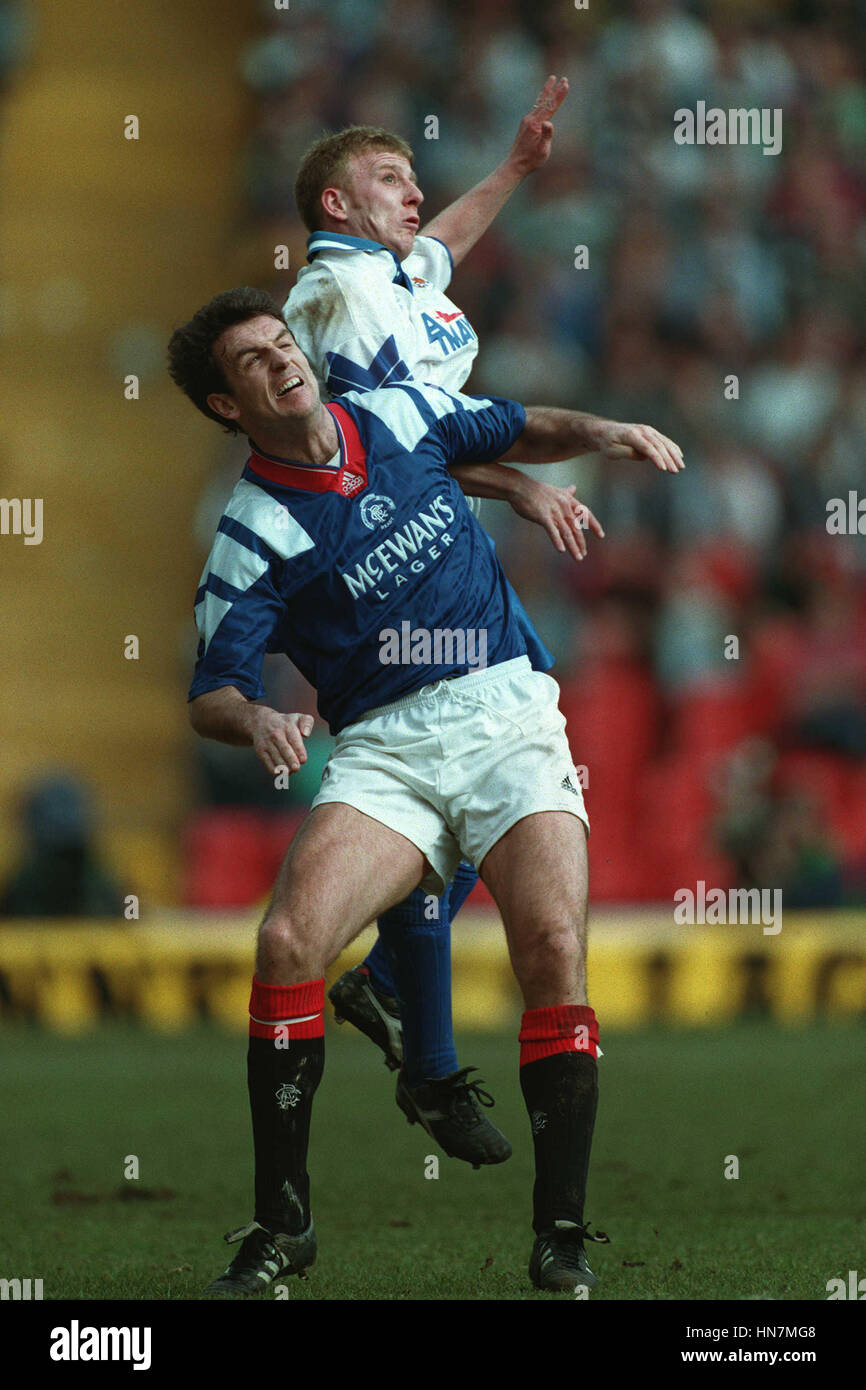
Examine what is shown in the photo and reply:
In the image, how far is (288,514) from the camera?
4.68 m

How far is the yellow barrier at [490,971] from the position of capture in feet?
33.1

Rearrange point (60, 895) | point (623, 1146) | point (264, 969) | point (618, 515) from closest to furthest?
point (264, 969) → point (623, 1146) → point (60, 895) → point (618, 515)

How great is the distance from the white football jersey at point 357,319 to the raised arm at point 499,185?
508mm

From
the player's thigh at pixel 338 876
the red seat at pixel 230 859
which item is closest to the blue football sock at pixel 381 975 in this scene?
the player's thigh at pixel 338 876

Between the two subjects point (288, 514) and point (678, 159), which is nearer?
point (288, 514)

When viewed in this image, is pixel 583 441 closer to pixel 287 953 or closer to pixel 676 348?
pixel 287 953

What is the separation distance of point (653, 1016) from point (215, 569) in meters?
6.16

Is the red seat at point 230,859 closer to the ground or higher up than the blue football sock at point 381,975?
higher up

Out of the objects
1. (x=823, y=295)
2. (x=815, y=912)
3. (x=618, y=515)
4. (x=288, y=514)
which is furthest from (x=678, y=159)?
(x=288, y=514)

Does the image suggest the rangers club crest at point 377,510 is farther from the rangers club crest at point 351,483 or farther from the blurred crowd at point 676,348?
the blurred crowd at point 676,348

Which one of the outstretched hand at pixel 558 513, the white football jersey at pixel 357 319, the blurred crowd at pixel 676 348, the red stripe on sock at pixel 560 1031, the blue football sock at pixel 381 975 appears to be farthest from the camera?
the blurred crowd at pixel 676 348

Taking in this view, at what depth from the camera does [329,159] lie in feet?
17.2

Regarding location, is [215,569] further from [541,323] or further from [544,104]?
[541,323]

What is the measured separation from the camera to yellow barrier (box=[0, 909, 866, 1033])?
1009cm
